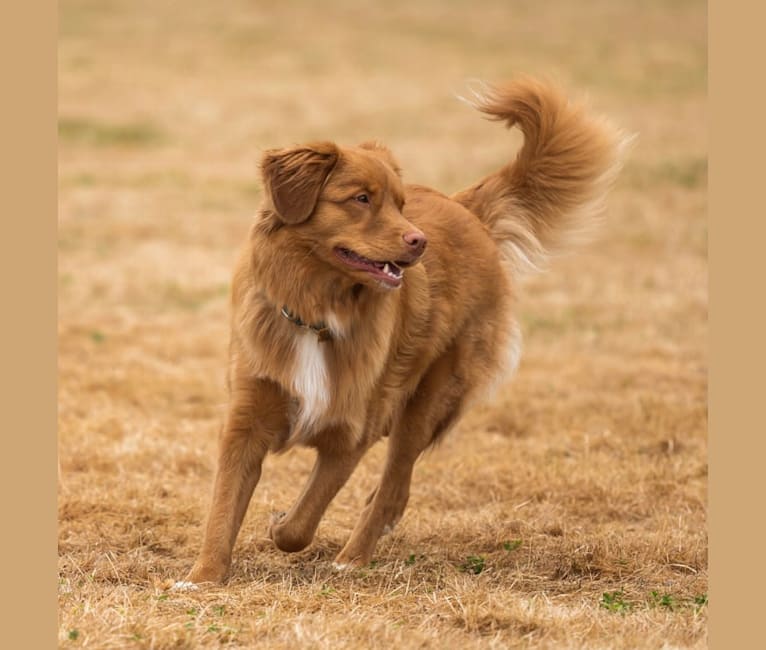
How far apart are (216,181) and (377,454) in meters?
12.6

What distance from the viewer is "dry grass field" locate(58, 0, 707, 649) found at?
17.4ft

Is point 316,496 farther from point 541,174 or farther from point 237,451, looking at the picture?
point 541,174

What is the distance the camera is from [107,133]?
77.7ft

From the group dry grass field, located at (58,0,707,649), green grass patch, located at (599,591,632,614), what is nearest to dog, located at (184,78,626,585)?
dry grass field, located at (58,0,707,649)

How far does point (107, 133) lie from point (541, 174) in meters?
17.4

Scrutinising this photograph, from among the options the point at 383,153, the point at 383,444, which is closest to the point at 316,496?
the point at 383,153

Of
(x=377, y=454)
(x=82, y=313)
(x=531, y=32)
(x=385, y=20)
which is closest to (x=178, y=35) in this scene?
(x=385, y=20)

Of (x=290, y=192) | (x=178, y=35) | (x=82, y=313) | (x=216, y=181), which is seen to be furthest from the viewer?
(x=178, y=35)

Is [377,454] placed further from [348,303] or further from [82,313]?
[82,313]

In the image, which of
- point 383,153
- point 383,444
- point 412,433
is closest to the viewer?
point 383,153

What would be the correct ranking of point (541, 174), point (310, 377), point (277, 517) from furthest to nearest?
point (541, 174) < point (277, 517) < point (310, 377)

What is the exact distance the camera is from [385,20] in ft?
123

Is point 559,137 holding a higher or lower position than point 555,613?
higher

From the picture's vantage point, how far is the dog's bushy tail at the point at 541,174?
293 inches
